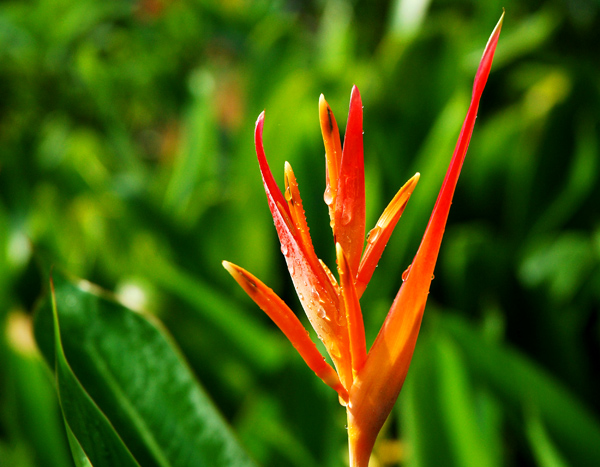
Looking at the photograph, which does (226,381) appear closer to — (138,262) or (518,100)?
(138,262)

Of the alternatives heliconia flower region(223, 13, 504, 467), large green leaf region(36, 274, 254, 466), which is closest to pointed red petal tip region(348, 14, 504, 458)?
heliconia flower region(223, 13, 504, 467)

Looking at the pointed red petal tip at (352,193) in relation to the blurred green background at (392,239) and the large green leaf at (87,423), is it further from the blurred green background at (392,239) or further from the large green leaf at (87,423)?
the blurred green background at (392,239)

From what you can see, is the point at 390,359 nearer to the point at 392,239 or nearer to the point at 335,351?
the point at 335,351

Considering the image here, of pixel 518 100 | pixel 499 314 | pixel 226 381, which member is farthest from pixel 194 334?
pixel 518 100

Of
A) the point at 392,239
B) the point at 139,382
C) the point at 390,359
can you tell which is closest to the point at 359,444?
the point at 390,359

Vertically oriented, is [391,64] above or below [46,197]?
below

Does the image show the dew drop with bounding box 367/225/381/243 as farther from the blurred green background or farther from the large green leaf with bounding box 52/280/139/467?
the blurred green background
